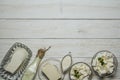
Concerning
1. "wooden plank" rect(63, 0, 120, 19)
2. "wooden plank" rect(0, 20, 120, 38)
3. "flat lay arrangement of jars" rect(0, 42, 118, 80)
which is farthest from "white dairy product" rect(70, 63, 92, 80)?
"wooden plank" rect(63, 0, 120, 19)

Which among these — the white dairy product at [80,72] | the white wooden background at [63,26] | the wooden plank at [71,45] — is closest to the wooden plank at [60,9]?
the white wooden background at [63,26]

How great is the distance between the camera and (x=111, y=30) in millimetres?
1461

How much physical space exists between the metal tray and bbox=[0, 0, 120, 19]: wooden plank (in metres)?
0.17

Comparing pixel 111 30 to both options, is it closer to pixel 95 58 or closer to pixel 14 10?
pixel 95 58

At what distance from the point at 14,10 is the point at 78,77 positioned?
19.3 inches

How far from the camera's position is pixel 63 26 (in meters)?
1.46

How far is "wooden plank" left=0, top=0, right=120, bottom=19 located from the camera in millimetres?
1476

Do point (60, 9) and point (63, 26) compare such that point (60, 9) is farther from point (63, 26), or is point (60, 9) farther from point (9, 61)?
point (9, 61)

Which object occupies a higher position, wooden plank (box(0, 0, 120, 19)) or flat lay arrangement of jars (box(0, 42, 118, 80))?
wooden plank (box(0, 0, 120, 19))

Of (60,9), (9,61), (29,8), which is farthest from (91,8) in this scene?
(9,61)

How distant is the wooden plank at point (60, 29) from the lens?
1455mm

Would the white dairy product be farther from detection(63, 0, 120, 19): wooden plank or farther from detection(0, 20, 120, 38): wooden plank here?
detection(63, 0, 120, 19): wooden plank

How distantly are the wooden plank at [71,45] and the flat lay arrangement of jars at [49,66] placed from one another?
0.02m

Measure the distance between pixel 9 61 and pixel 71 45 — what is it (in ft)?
1.06
